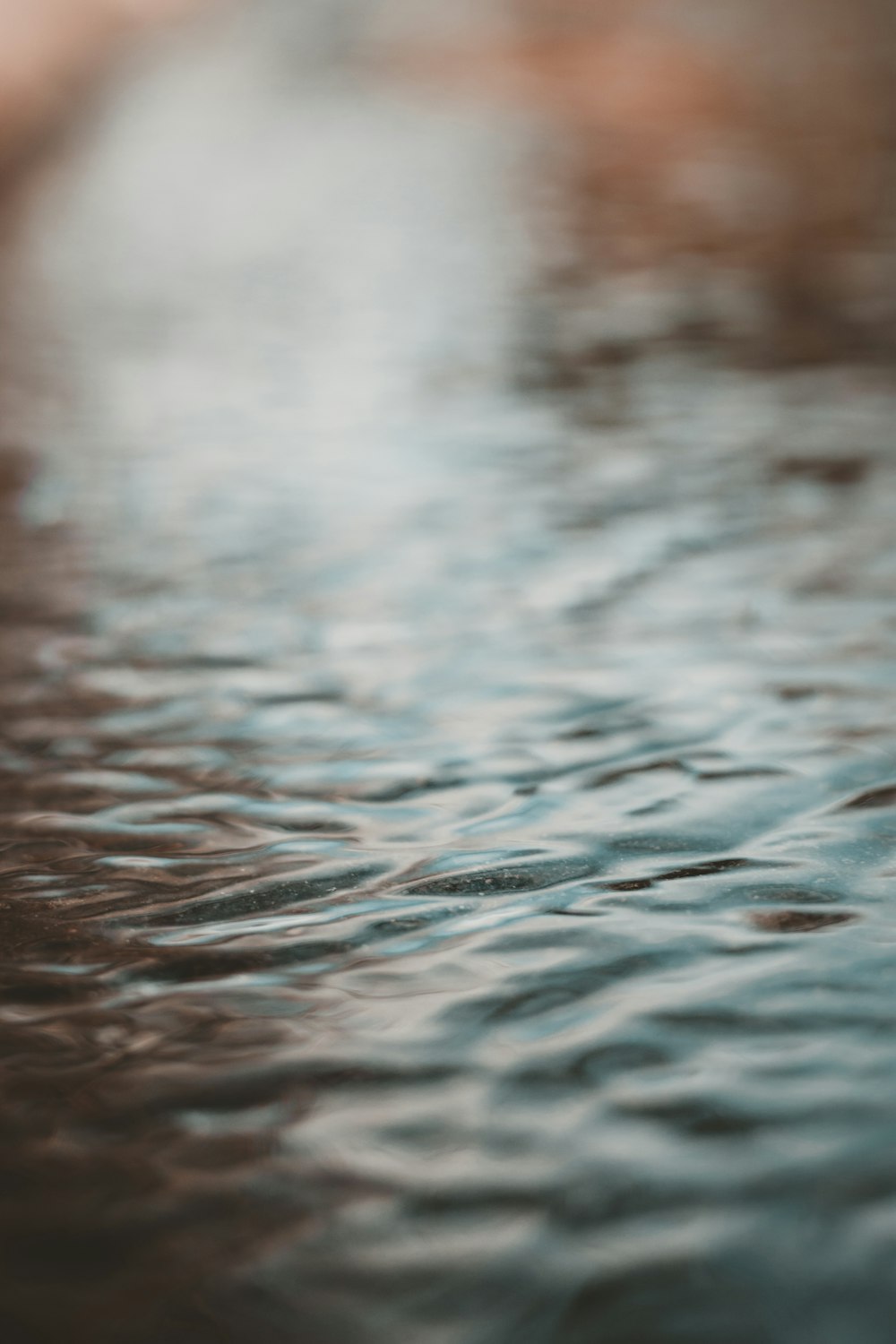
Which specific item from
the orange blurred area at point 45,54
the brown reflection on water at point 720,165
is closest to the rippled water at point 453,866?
the brown reflection on water at point 720,165

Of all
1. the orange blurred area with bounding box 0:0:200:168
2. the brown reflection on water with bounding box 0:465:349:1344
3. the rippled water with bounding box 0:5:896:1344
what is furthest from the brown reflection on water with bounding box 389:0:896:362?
the brown reflection on water with bounding box 0:465:349:1344

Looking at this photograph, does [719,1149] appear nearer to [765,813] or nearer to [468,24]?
[765,813]

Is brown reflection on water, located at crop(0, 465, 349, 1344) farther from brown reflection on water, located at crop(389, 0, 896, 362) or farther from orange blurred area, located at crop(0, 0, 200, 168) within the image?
orange blurred area, located at crop(0, 0, 200, 168)

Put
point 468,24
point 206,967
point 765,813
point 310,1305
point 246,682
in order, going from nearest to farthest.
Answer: point 310,1305
point 206,967
point 765,813
point 246,682
point 468,24

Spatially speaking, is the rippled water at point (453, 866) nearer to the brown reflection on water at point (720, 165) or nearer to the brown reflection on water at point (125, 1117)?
the brown reflection on water at point (125, 1117)

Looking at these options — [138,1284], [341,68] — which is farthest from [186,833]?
[341,68]

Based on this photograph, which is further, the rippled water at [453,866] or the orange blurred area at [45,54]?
the orange blurred area at [45,54]

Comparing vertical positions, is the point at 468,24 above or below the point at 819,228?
above

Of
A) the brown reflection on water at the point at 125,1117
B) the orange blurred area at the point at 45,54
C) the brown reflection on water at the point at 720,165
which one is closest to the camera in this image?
the brown reflection on water at the point at 125,1117
